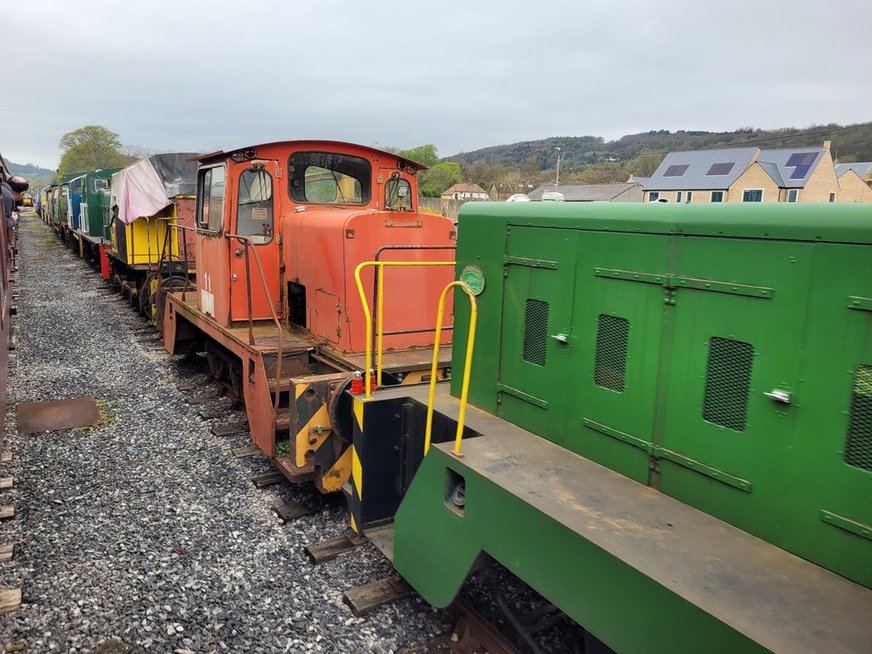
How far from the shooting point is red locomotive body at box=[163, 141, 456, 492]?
15.3 feet

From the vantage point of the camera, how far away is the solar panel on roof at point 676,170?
142 ft

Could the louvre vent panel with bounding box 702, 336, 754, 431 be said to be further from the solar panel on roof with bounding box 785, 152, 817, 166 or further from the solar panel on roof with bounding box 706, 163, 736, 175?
the solar panel on roof with bounding box 706, 163, 736, 175

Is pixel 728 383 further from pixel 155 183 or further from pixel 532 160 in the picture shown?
pixel 532 160

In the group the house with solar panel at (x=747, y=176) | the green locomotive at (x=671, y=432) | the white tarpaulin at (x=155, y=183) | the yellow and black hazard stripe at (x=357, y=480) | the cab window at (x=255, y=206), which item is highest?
the house with solar panel at (x=747, y=176)

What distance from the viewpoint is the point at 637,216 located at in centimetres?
262

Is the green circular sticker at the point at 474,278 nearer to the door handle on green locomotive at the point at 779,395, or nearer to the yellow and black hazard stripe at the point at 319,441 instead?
the yellow and black hazard stripe at the point at 319,441

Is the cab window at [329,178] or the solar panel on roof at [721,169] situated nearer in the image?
the cab window at [329,178]

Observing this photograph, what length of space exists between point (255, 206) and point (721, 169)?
4271cm

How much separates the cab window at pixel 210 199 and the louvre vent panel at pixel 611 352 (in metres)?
4.61

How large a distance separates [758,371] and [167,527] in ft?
13.2

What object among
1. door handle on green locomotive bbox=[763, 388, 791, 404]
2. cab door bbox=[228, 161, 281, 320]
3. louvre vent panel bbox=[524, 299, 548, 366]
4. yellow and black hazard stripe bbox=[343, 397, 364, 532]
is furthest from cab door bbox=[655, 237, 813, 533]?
cab door bbox=[228, 161, 281, 320]

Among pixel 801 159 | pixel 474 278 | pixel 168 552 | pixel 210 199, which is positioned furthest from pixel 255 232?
pixel 801 159

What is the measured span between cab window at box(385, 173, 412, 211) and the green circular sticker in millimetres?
3273

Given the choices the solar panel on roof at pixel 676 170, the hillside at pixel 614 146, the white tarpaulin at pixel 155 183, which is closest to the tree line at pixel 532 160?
the hillside at pixel 614 146
